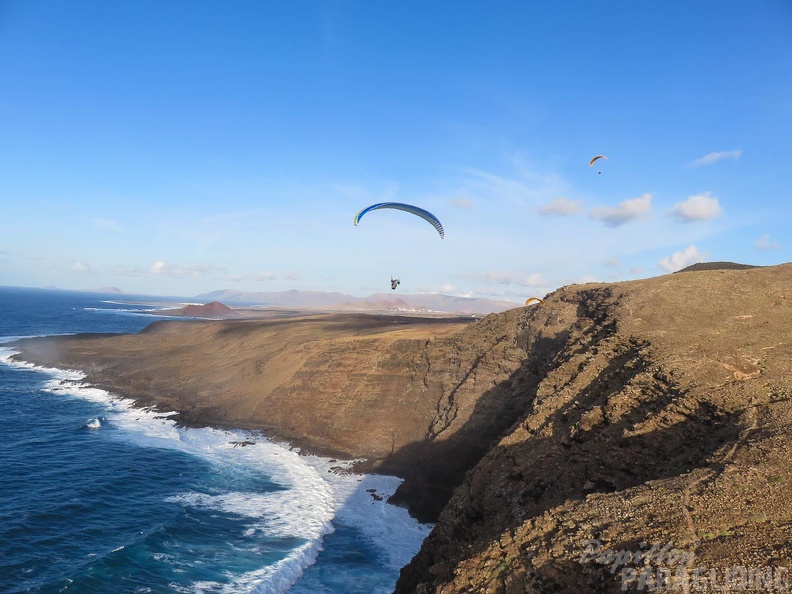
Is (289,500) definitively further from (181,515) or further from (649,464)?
(649,464)

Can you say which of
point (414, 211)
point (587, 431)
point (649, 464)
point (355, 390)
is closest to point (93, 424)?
point (355, 390)

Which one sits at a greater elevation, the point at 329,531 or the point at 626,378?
the point at 626,378

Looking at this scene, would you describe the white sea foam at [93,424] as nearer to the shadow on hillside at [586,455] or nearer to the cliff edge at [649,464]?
the shadow on hillside at [586,455]

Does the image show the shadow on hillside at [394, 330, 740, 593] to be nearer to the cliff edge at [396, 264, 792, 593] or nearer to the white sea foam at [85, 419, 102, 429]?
the cliff edge at [396, 264, 792, 593]

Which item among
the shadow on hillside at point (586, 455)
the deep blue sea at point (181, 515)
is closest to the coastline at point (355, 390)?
the deep blue sea at point (181, 515)

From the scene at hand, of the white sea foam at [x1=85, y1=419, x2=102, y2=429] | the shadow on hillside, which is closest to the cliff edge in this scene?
the shadow on hillside

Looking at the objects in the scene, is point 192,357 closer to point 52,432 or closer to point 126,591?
point 52,432

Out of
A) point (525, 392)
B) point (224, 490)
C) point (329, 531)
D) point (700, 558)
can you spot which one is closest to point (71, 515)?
point (224, 490)
